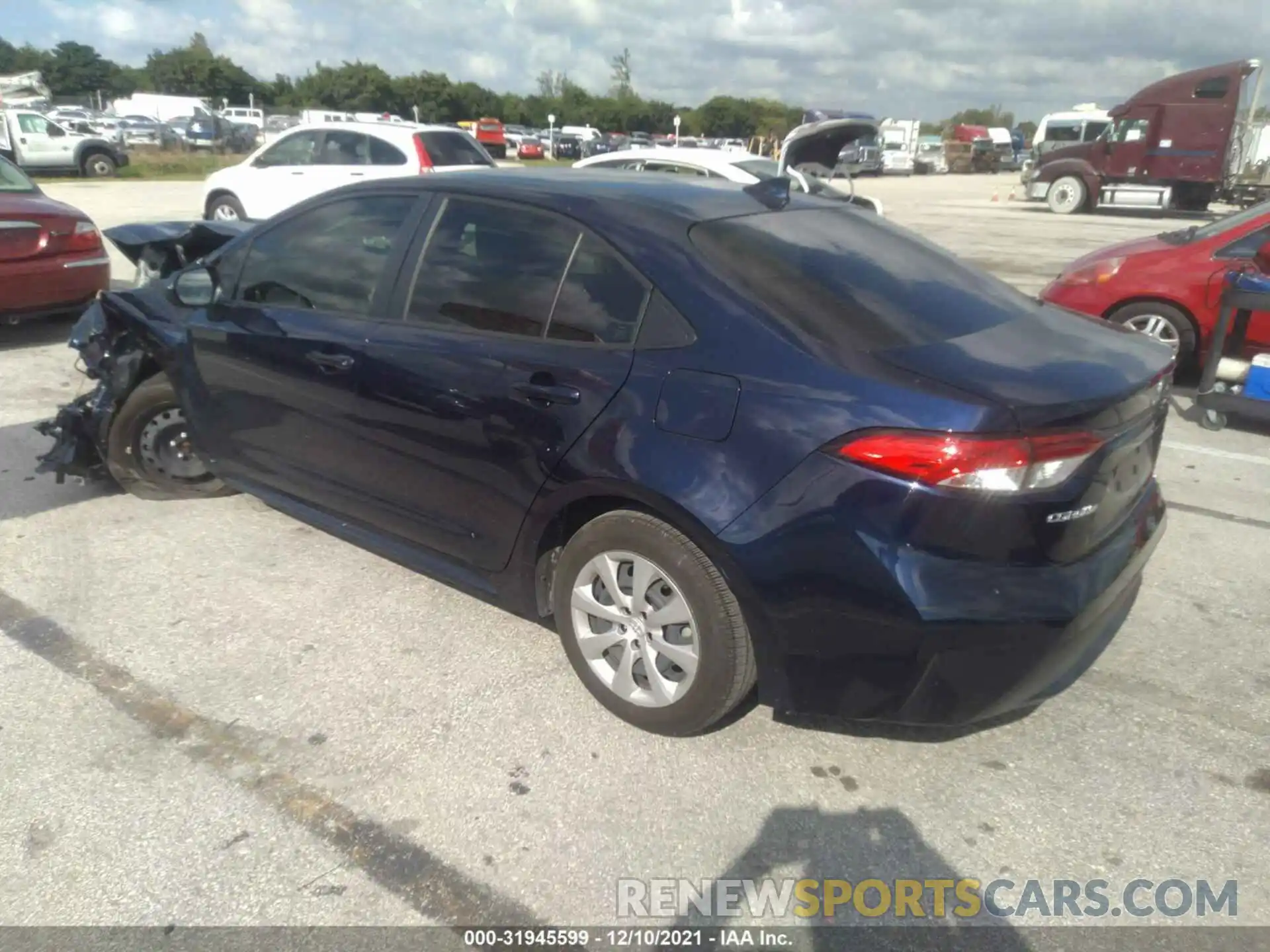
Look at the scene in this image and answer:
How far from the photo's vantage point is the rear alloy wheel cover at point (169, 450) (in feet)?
15.1

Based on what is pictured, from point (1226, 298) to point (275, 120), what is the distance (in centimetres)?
5689

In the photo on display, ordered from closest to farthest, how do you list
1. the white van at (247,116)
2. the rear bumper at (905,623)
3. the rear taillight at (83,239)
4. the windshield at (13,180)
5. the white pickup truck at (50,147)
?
the rear bumper at (905,623)
the rear taillight at (83,239)
the windshield at (13,180)
the white pickup truck at (50,147)
the white van at (247,116)

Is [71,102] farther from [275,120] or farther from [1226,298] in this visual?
[1226,298]

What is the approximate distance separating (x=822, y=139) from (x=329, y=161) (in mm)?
6206

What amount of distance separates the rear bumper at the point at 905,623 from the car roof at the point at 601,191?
3.72 feet

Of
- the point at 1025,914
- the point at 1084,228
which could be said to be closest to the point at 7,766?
the point at 1025,914

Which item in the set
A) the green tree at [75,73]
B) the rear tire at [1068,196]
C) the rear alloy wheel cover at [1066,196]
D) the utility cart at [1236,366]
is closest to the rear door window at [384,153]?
the utility cart at [1236,366]

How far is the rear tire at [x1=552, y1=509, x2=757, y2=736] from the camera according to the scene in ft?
8.85

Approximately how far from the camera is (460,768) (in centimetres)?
283

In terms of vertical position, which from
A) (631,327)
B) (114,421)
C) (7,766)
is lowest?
(7,766)

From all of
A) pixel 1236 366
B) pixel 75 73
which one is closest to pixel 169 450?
pixel 1236 366

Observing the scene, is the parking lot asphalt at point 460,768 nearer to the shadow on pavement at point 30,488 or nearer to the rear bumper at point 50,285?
the shadow on pavement at point 30,488

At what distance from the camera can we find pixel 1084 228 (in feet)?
70.2

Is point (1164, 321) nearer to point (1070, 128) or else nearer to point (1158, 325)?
point (1158, 325)
